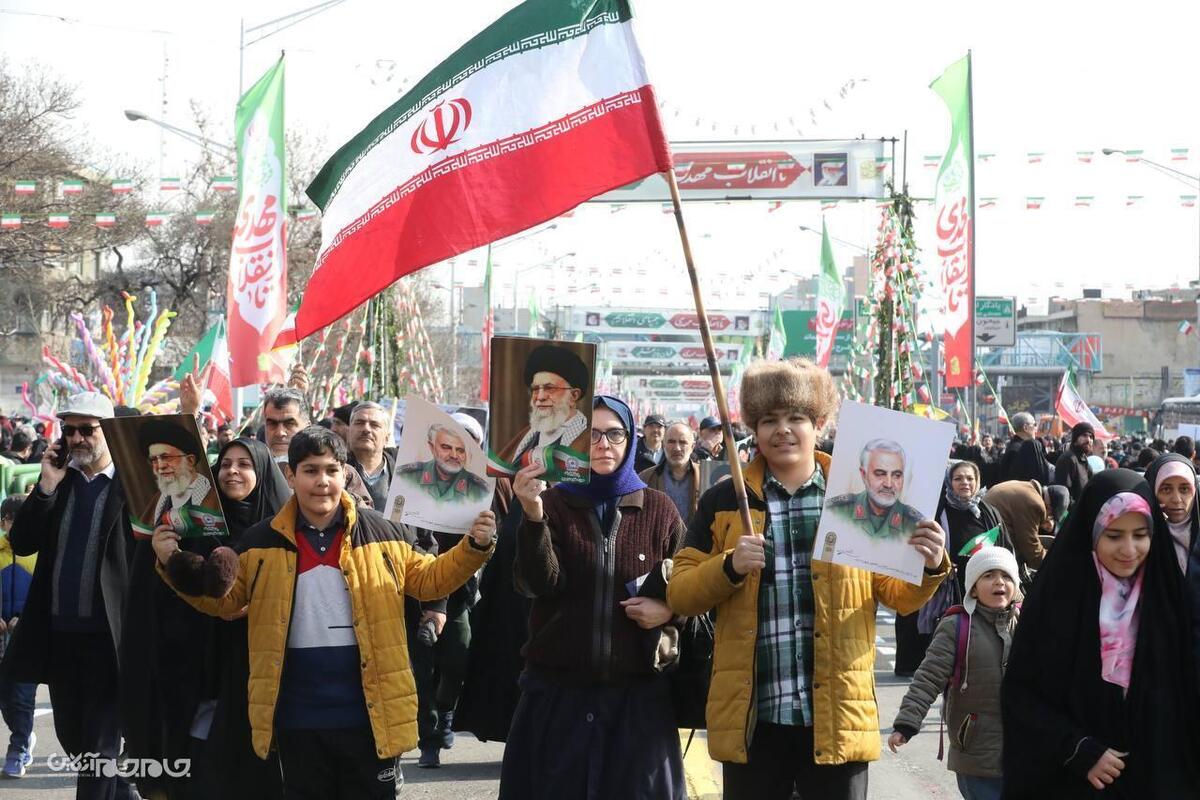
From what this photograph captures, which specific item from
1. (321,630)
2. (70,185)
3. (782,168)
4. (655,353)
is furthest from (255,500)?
(655,353)

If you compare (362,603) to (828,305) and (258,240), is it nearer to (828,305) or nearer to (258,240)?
(258,240)

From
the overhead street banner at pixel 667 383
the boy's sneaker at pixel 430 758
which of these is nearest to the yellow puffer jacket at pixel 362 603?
the boy's sneaker at pixel 430 758

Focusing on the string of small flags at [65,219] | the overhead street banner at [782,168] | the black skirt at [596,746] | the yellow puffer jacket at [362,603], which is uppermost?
the overhead street banner at [782,168]

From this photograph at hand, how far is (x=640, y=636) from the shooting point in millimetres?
4820

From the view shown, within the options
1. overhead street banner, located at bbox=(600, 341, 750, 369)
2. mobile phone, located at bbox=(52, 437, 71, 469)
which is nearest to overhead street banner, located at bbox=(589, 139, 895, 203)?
mobile phone, located at bbox=(52, 437, 71, 469)

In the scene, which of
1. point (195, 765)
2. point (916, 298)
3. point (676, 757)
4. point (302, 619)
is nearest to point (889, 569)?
point (676, 757)

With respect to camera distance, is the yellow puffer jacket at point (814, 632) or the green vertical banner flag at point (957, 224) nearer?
the yellow puffer jacket at point (814, 632)

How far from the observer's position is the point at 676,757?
4.86m

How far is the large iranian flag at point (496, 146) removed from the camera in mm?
5289

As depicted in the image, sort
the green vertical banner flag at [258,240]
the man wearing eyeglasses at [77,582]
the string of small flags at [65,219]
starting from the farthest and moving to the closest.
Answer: the string of small flags at [65,219] → the green vertical banner flag at [258,240] → the man wearing eyeglasses at [77,582]

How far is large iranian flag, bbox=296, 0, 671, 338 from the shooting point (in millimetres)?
5289

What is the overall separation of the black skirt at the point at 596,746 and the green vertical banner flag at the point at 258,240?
8515mm

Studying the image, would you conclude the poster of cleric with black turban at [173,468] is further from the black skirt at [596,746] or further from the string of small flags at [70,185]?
the string of small flags at [70,185]

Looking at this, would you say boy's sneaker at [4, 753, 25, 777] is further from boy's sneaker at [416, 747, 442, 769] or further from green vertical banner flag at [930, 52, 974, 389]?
green vertical banner flag at [930, 52, 974, 389]
